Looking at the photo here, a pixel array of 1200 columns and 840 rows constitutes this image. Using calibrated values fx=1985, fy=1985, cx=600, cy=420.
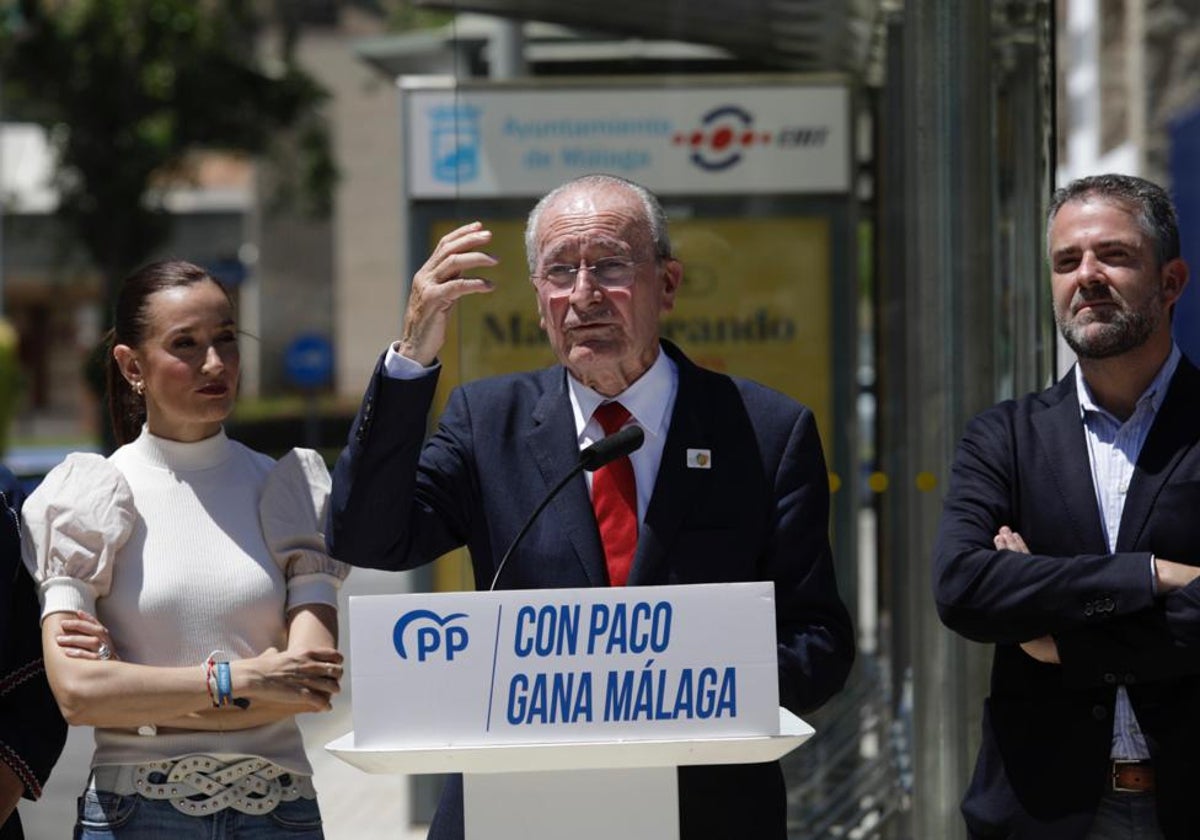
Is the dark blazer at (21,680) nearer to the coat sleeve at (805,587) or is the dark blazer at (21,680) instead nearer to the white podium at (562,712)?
the white podium at (562,712)

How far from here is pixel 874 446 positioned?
905 centimetres

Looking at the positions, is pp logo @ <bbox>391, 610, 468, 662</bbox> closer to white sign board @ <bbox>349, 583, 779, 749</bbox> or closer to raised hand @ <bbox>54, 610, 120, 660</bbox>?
white sign board @ <bbox>349, 583, 779, 749</bbox>

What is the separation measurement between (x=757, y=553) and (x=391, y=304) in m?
45.3

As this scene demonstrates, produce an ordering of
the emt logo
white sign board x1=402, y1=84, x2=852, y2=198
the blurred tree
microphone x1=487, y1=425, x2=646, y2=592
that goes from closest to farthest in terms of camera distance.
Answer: microphone x1=487, y1=425, x2=646, y2=592 → white sign board x1=402, y1=84, x2=852, y2=198 → the emt logo → the blurred tree

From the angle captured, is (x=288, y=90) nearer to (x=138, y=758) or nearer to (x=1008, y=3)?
(x=1008, y=3)

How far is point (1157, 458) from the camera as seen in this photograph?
11.6 feet

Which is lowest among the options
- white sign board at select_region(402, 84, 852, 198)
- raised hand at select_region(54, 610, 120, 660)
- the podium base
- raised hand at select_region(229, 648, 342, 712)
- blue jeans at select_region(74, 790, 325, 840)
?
blue jeans at select_region(74, 790, 325, 840)

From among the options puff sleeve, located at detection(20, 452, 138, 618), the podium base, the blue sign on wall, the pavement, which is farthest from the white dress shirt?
the blue sign on wall

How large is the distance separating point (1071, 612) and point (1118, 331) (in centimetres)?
52

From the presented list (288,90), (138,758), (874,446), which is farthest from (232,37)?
(138,758)

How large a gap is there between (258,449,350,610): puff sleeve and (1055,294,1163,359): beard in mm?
1403

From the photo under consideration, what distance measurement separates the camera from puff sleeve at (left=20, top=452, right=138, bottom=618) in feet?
11.5

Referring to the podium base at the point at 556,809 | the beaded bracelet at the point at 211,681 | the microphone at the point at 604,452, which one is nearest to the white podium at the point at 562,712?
the podium base at the point at 556,809

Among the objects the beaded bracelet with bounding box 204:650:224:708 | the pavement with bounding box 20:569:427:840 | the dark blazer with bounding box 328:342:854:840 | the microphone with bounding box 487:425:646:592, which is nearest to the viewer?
the microphone with bounding box 487:425:646:592
